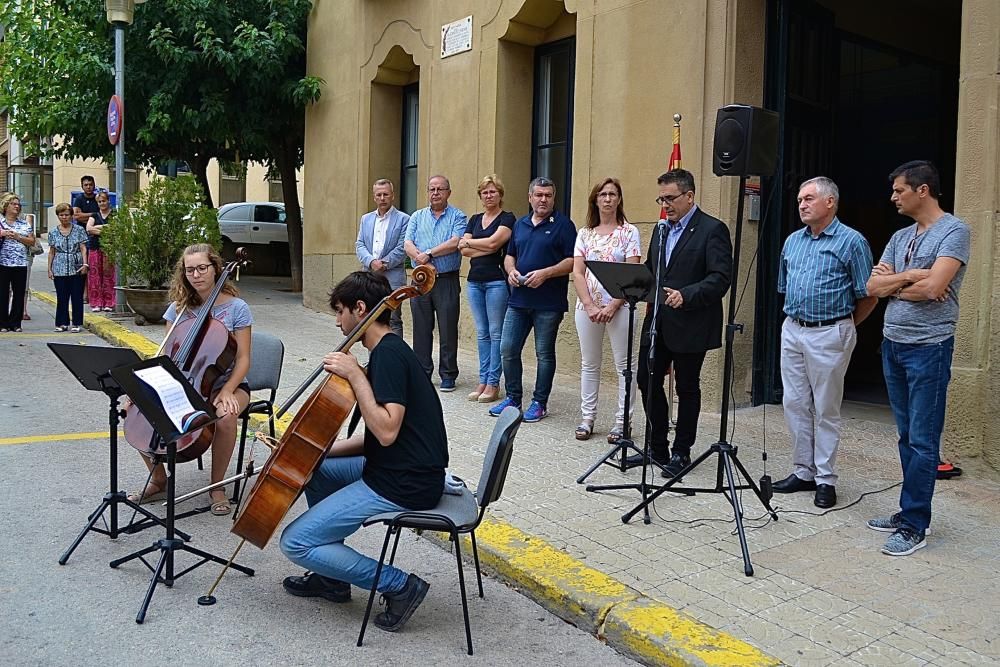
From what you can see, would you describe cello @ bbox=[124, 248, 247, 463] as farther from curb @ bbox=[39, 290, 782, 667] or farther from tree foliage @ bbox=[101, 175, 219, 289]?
tree foliage @ bbox=[101, 175, 219, 289]

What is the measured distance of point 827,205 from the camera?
5.47m

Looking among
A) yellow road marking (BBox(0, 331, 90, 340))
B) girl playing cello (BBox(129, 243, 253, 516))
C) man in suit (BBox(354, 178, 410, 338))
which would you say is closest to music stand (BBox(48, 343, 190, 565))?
girl playing cello (BBox(129, 243, 253, 516))

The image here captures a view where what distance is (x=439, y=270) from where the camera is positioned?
881 centimetres

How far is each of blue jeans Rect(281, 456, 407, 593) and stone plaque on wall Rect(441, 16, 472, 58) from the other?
845 cm

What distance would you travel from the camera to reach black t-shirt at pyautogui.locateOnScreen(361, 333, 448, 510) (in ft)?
13.1

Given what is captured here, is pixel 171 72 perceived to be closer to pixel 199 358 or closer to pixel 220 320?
pixel 220 320

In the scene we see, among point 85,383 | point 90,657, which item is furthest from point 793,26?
point 90,657

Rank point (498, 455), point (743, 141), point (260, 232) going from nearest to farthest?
point (498, 455)
point (743, 141)
point (260, 232)

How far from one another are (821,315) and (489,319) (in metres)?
3.52

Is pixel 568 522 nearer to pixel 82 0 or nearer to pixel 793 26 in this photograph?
pixel 793 26

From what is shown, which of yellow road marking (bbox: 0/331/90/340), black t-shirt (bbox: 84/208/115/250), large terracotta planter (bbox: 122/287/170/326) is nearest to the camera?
yellow road marking (bbox: 0/331/90/340)

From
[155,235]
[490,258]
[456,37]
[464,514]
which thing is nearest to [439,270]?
[490,258]

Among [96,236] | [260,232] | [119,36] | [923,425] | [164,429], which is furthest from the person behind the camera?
[260,232]

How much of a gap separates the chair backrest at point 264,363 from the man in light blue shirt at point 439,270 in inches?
102
